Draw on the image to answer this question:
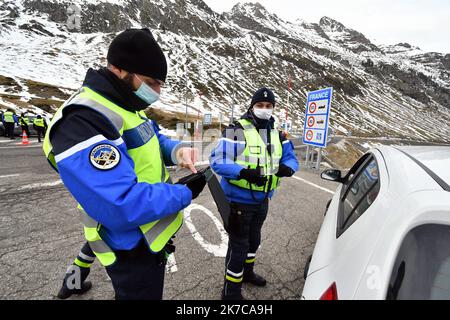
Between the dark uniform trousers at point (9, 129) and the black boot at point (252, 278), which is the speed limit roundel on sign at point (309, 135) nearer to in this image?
the black boot at point (252, 278)

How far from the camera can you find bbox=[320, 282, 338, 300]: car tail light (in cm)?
119

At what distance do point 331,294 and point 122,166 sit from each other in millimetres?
1155

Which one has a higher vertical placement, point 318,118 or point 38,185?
point 318,118

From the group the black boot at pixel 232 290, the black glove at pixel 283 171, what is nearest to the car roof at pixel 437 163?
the black glove at pixel 283 171

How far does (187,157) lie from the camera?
1.84 m

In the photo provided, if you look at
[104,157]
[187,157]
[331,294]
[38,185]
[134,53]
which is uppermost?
[134,53]

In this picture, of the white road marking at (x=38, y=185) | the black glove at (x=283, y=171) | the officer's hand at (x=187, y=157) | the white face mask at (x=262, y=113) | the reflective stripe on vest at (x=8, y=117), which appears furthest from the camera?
the reflective stripe on vest at (x=8, y=117)

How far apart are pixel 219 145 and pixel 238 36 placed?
493 ft

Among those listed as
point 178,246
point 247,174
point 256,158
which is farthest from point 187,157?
point 178,246

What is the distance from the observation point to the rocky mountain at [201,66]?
75.6m

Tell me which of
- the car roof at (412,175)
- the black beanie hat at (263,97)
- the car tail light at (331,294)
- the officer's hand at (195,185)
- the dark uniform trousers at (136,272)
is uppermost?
the black beanie hat at (263,97)

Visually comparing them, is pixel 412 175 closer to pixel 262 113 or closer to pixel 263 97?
pixel 262 113

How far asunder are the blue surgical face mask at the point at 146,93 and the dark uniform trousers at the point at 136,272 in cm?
85

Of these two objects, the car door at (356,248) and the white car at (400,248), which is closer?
Answer: the white car at (400,248)
